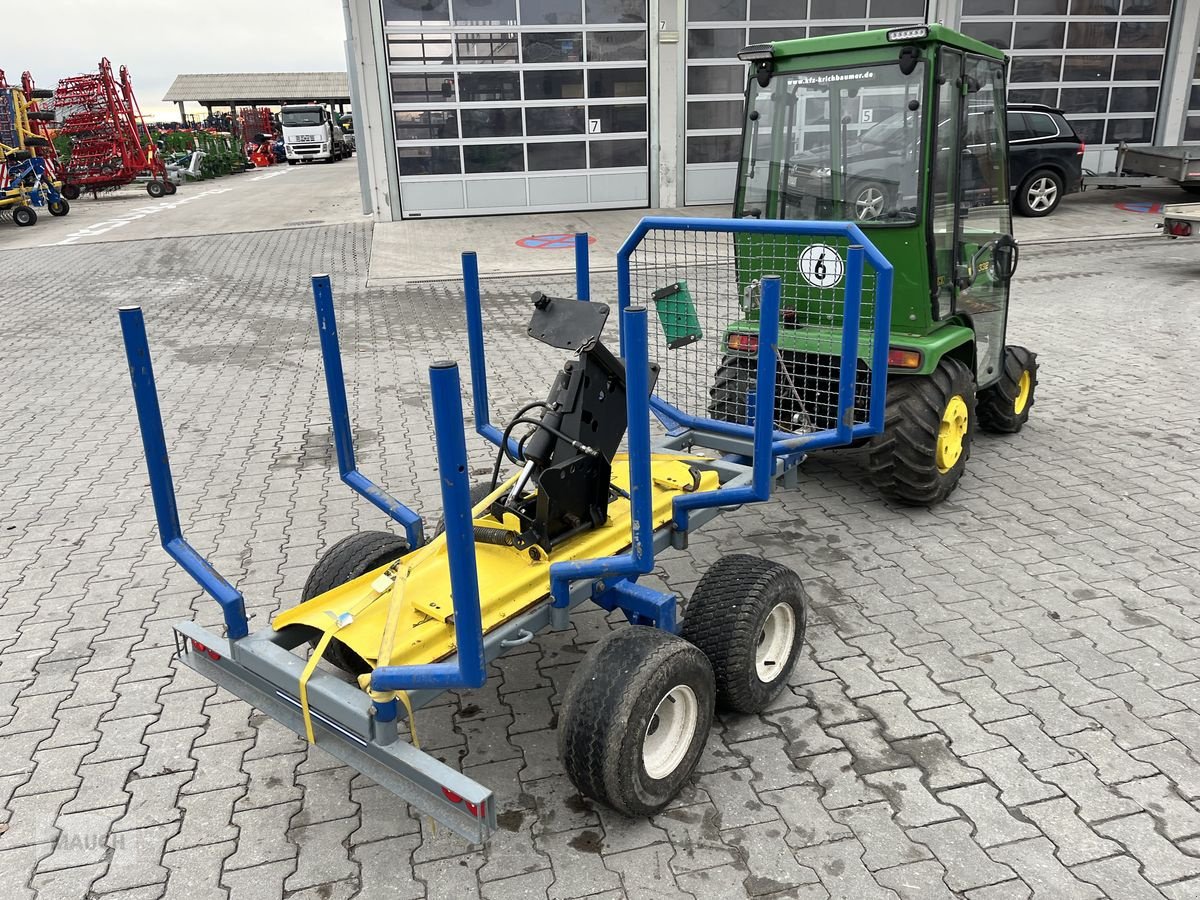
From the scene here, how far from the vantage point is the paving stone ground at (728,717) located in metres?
2.75

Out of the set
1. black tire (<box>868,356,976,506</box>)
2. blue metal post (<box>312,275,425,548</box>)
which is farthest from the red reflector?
blue metal post (<box>312,275,425,548</box>)

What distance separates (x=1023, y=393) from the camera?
6141 millimetres

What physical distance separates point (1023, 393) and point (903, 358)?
Answer: 198 centimetres

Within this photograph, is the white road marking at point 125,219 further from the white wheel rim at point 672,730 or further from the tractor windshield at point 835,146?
the white wheel rim at point 672,730

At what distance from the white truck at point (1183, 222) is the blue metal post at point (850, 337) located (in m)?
9.78

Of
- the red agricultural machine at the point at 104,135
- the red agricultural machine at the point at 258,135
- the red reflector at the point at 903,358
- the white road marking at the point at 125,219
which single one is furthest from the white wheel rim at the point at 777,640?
the red agricultural machine at the point at 258,135

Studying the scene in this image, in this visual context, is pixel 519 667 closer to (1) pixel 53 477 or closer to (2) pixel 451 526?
(2) pixel 451 526

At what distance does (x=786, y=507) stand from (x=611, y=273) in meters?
7.78

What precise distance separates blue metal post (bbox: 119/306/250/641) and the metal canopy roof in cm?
5573

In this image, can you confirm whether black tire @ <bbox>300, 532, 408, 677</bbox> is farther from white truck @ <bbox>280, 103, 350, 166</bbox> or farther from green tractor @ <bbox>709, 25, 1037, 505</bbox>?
white truck @ <bbox>280, 103, 350, 166</bbox>

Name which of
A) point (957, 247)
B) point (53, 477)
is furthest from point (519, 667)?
point (53, 477)

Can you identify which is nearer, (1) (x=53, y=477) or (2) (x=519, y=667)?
(2) (x=519, y=667)

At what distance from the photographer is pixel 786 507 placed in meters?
5.25

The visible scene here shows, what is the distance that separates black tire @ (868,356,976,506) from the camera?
473cm
